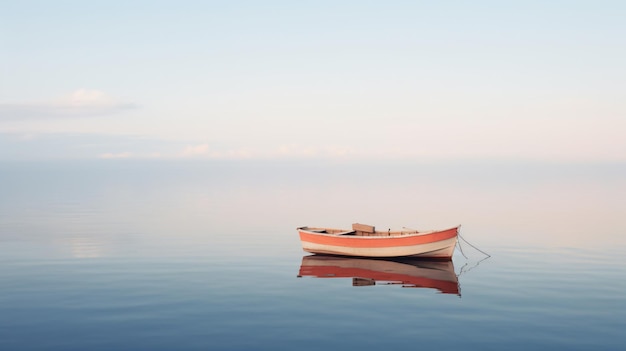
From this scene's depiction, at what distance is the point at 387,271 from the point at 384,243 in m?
4.17

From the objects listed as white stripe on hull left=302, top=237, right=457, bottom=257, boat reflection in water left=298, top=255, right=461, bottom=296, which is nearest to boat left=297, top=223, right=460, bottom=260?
white stripe on hull left=302, top=237, right=457, bottom=257

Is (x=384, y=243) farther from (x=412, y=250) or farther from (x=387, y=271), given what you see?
(x=387, y=271)

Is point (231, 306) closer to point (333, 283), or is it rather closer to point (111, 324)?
point (111, 324)

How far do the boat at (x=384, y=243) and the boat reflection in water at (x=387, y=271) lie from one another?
2.03 feet

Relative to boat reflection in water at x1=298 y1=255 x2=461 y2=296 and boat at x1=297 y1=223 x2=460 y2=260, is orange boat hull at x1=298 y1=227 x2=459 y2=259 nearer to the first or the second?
boat at x1=297 y1=223 x2=460 y2=260

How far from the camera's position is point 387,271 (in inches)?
1609

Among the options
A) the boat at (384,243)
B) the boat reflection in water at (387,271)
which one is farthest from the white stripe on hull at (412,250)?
the boat reflection in water at (387,271)

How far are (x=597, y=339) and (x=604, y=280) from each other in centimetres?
1523

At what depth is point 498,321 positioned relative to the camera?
26.3m

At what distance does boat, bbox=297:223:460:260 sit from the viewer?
44125 mm

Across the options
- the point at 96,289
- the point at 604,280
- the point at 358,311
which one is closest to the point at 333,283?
the point at 358,311

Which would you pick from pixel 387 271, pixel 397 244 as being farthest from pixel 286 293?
pixel 397 244

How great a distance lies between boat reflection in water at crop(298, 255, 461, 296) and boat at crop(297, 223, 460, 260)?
62 centimetres

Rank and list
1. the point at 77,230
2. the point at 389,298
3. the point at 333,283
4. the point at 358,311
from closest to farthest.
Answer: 1. the point at 358,311
2. the point at 389,298
3. the point at 333,283
4. the point at 77,230
